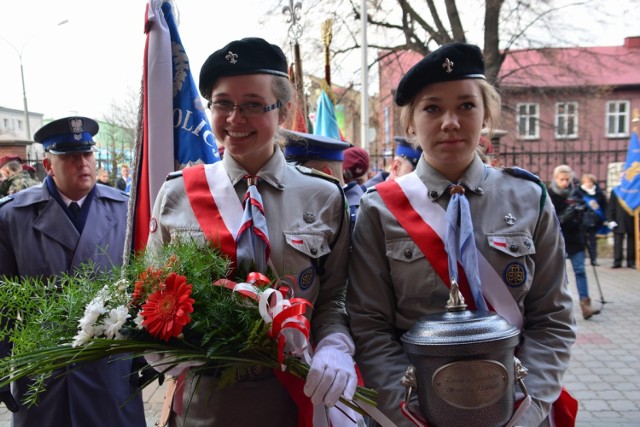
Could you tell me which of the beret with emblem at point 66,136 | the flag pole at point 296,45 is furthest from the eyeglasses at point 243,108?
the flag pole at point 296,45

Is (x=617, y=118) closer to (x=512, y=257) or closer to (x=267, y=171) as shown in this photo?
(x=512, y=257)

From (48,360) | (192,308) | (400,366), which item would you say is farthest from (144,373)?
(400,366)

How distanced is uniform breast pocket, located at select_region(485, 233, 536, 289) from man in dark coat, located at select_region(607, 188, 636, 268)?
9310 millimetres

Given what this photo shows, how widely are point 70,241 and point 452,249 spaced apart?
83.0 inches

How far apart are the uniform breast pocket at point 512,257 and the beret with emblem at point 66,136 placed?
8.13 ft

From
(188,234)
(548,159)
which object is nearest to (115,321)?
(188,234)

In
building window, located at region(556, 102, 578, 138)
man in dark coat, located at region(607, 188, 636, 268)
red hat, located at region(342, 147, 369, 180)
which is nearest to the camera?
red hat, located at region(342, 147, 369, 180)

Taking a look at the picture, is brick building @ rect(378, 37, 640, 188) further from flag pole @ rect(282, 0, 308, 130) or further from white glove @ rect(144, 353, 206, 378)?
white glove @ rect(144, 353, 206, 378)

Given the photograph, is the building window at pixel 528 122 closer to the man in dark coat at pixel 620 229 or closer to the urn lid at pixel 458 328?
the man in dark coat at pixel 620 229

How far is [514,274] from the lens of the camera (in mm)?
1896

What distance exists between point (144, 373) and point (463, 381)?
45.7 inches

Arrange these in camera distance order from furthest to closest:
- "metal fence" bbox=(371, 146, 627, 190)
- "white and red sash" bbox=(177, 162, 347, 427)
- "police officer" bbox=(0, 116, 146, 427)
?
"metal fence" bbox=(371, 146, 627, 190) → "police officer" bbox=(0, 116, 146, 427) → "white and red sash" bbox=(177, 162, 347, 427)

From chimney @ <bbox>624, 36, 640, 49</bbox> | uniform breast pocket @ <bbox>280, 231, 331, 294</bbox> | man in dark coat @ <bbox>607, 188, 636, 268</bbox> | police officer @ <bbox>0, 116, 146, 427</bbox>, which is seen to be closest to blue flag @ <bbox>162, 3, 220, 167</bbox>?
police officer @ <bbox>0, 116, 146, 427</bbox>

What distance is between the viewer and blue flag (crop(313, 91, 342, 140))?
20.6 ft
